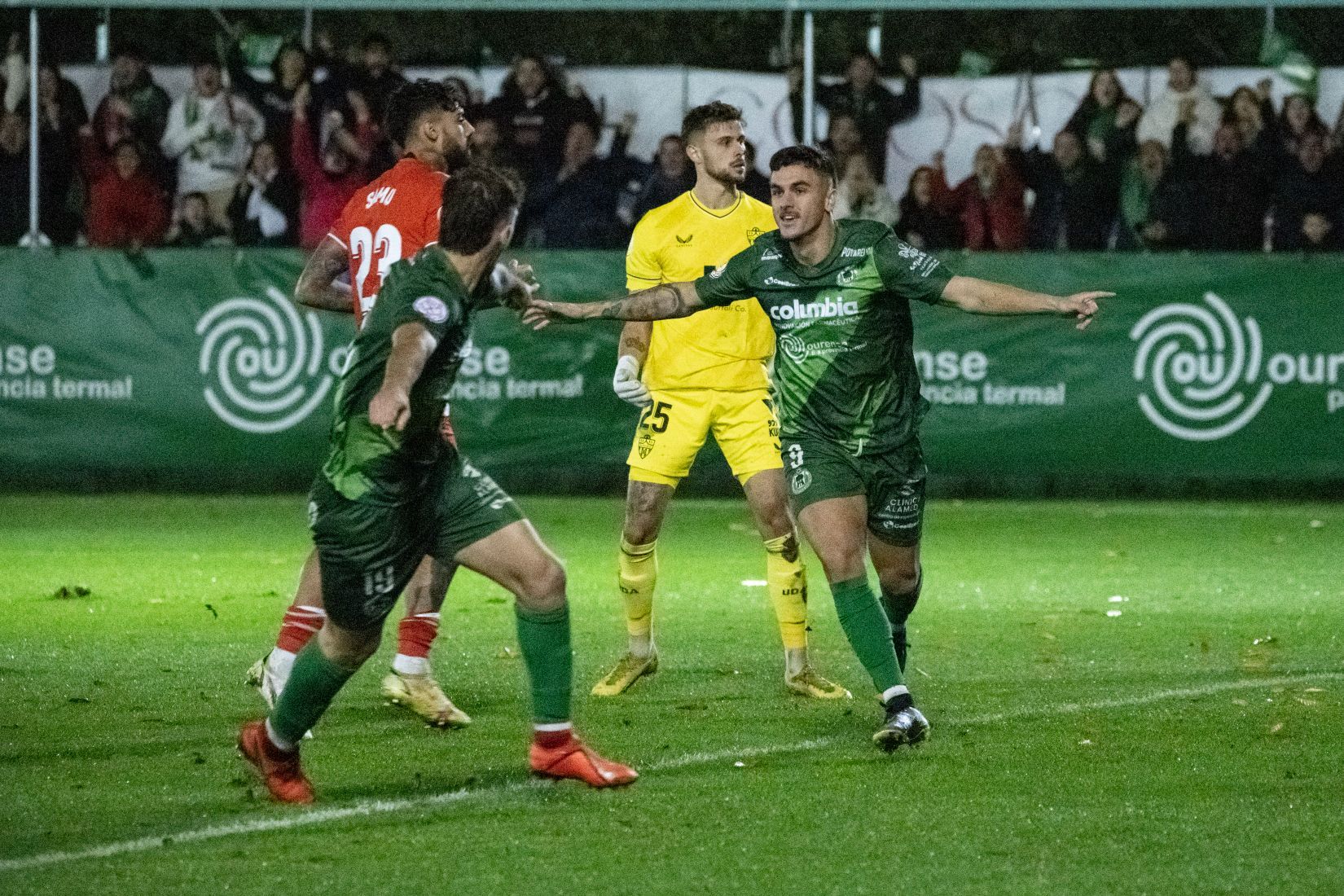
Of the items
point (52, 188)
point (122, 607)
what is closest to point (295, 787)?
point (122, 607)

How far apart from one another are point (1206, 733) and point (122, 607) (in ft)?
18.4

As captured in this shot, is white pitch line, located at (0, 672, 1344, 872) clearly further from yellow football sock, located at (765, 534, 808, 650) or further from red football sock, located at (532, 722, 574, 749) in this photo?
yellow football sock, located at (765, 534, 808, 650)

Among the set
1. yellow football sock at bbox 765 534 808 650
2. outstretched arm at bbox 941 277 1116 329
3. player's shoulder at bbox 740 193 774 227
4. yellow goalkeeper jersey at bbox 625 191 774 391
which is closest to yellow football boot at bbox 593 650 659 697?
yellow football sock at bbox 765 534 808 650

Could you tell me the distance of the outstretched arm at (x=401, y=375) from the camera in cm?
596

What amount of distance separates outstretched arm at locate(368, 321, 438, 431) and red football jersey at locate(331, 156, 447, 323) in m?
1.84

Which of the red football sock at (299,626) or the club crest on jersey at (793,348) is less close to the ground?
the club crest on jersey at (793,348)

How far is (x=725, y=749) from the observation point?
742cm

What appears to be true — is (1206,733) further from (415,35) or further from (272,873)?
(415,35)

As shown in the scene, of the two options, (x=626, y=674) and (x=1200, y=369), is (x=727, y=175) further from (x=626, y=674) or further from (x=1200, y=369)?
(x=1200, y=369)

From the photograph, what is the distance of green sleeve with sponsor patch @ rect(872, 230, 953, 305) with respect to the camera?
7.71 m

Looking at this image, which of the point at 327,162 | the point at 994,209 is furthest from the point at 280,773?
the point at 994,209

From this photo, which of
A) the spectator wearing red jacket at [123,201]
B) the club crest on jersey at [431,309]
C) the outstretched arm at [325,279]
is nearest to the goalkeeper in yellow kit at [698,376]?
the outstretched arm at [325,279]

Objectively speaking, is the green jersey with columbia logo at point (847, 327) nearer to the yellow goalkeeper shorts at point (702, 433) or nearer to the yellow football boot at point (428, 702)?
the yellow goalkeeper shorts at point (702, 433)

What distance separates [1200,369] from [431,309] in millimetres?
10669
